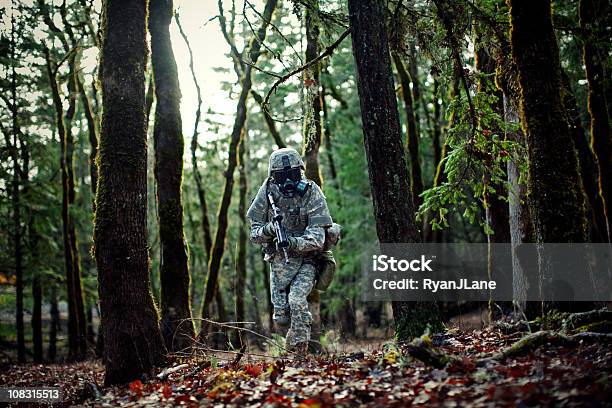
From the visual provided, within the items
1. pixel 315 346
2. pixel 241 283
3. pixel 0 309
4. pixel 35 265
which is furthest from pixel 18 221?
pixel 315 346

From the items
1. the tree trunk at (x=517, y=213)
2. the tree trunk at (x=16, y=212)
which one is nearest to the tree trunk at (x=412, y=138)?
the tree trunk at (x=517, y=213)

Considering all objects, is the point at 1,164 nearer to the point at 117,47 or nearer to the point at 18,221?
the point at 18,221

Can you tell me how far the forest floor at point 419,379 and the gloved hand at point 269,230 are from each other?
1.62 metres

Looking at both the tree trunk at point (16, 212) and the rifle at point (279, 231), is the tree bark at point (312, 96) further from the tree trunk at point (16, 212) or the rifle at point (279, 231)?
the tree trunk at point (16, 212)

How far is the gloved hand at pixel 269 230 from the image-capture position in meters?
7.40

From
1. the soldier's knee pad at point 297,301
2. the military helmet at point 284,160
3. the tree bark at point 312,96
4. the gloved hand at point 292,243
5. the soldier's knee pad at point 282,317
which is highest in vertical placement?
the tree bark at point 312,96

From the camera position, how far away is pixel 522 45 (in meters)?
6.26

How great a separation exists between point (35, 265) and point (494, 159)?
14.6 metres

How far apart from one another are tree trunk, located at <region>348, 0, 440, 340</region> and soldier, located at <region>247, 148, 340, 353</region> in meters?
0.82

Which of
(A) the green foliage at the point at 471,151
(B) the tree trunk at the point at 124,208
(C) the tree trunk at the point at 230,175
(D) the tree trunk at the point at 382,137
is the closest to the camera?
(B) the tree trunk at the point at 124,208

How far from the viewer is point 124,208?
707cm

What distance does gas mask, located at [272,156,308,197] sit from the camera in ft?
24.7
